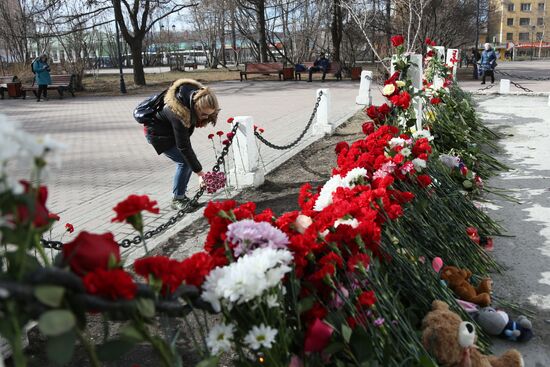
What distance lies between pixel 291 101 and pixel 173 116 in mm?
10950

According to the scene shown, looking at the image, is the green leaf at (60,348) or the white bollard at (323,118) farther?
the white bollard at (323,118)

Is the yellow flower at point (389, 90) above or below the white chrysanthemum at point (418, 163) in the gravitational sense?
above

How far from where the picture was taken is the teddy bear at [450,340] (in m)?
2.18

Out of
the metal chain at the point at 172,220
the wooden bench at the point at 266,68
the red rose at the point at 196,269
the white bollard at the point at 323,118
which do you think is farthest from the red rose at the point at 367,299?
the wooden bench at the point at 266,68

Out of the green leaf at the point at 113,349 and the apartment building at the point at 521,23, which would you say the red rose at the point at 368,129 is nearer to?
the green leaf at the point at 113,349

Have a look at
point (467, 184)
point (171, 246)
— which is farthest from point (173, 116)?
point (467, 184)

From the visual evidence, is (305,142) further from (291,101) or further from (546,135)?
(291,101)

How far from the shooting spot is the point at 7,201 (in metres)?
1.01

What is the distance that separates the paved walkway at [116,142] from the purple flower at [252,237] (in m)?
0.64

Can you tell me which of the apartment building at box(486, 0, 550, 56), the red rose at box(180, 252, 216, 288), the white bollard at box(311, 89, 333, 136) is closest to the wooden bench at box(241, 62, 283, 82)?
the white bollard at box(311, 89, 333, 136)

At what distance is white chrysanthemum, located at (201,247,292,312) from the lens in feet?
4.81

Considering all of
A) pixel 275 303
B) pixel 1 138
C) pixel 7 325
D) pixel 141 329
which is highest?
pixel 1 138

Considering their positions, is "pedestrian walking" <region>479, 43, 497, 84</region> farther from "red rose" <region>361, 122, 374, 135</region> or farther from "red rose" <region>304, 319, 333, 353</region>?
"red rose" <region>304, 319, 333, 353</region>

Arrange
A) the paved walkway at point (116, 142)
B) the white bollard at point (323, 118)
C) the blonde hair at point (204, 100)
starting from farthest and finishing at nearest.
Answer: the white bollard at point (323, 118) → the paved walkway at point (116, 142) → the blonde hair at point (204, 100)
